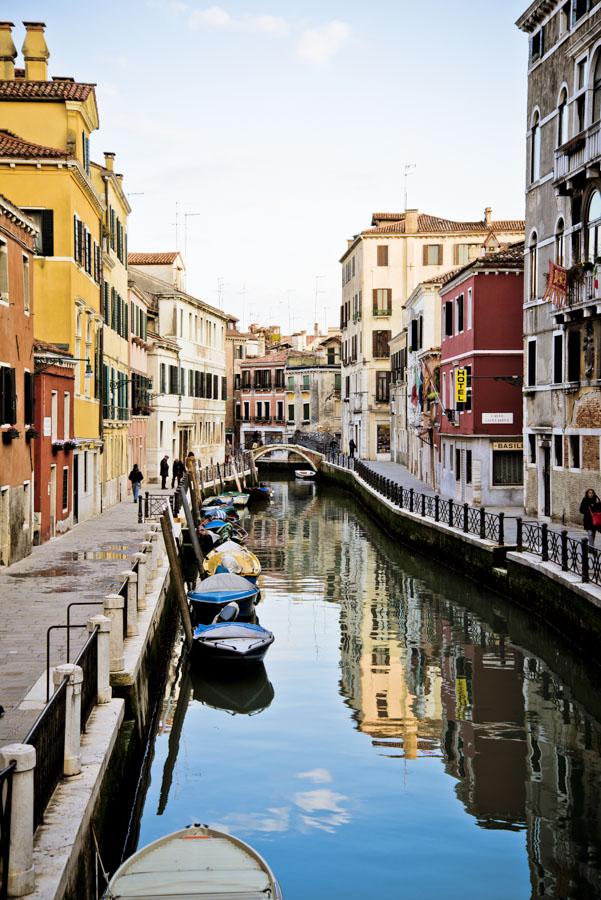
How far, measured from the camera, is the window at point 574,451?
25891 millimetres

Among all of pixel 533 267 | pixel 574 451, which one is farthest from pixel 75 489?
pixel 533 267

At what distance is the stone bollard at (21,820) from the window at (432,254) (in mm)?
58028

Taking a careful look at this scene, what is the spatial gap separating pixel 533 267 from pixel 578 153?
484cm

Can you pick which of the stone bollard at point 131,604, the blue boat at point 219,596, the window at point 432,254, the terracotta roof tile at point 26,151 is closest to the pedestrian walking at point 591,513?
the blue boat at point 219,596

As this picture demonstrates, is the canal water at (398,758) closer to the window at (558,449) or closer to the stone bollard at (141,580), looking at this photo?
the stone bollard at (141,580)

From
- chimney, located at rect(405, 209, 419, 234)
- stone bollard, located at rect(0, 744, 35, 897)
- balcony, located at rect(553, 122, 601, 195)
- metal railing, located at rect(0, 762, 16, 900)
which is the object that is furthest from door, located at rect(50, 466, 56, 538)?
chimney, located at rect(405, 209, 419, 234)

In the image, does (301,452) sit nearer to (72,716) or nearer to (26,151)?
(26,151)

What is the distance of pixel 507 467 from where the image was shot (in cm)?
3278

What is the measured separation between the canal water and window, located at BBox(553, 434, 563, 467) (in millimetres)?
5950

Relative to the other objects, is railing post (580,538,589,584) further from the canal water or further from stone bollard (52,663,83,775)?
stone bollard (52,663,83,775)

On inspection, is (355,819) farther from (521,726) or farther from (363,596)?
(363,596)

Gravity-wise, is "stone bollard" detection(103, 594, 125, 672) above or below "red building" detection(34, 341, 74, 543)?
below

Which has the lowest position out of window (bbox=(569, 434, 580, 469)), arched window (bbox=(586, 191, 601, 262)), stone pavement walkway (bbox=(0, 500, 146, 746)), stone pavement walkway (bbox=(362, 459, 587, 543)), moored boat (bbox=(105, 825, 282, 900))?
moored boat (bbox=(105, 825, 282, 900))

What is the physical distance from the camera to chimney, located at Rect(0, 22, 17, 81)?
3000 cm
